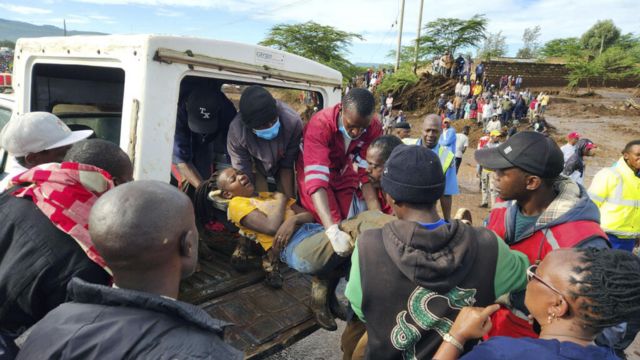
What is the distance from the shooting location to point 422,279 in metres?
1.38

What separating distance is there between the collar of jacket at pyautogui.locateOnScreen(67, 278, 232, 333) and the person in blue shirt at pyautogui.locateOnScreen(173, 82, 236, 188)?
90.2 inches

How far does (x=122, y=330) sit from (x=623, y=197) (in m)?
4.34

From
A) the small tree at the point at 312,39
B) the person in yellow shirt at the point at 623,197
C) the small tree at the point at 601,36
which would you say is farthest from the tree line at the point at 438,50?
the person in yellow shirt at the point at 623,197

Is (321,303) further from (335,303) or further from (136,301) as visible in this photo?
(136,301)

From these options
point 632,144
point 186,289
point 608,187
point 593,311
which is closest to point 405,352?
point 593,311

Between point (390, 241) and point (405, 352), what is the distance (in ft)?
1.59

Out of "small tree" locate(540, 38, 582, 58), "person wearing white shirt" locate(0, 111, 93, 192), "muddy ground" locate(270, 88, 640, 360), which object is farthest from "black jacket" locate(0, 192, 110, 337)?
"small tree" locate(540, 38, 582, 58)

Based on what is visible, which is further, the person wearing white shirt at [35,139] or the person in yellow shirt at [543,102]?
the person in yellow shirt at [543,102]

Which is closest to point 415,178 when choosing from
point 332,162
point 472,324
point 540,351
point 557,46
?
point 472,324

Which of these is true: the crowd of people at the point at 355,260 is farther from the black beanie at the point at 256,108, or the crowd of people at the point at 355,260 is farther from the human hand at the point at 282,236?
the black beanie at the point at 256,108

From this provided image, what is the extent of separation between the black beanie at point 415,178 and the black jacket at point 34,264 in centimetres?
116

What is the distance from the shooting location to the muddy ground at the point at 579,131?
134 inches

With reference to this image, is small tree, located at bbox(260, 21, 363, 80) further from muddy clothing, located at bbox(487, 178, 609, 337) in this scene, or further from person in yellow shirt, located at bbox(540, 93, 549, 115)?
muddy clothing, located at bbox(487, 178, 609, 337)

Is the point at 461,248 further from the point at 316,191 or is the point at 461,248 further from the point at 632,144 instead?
the point at 632,144
